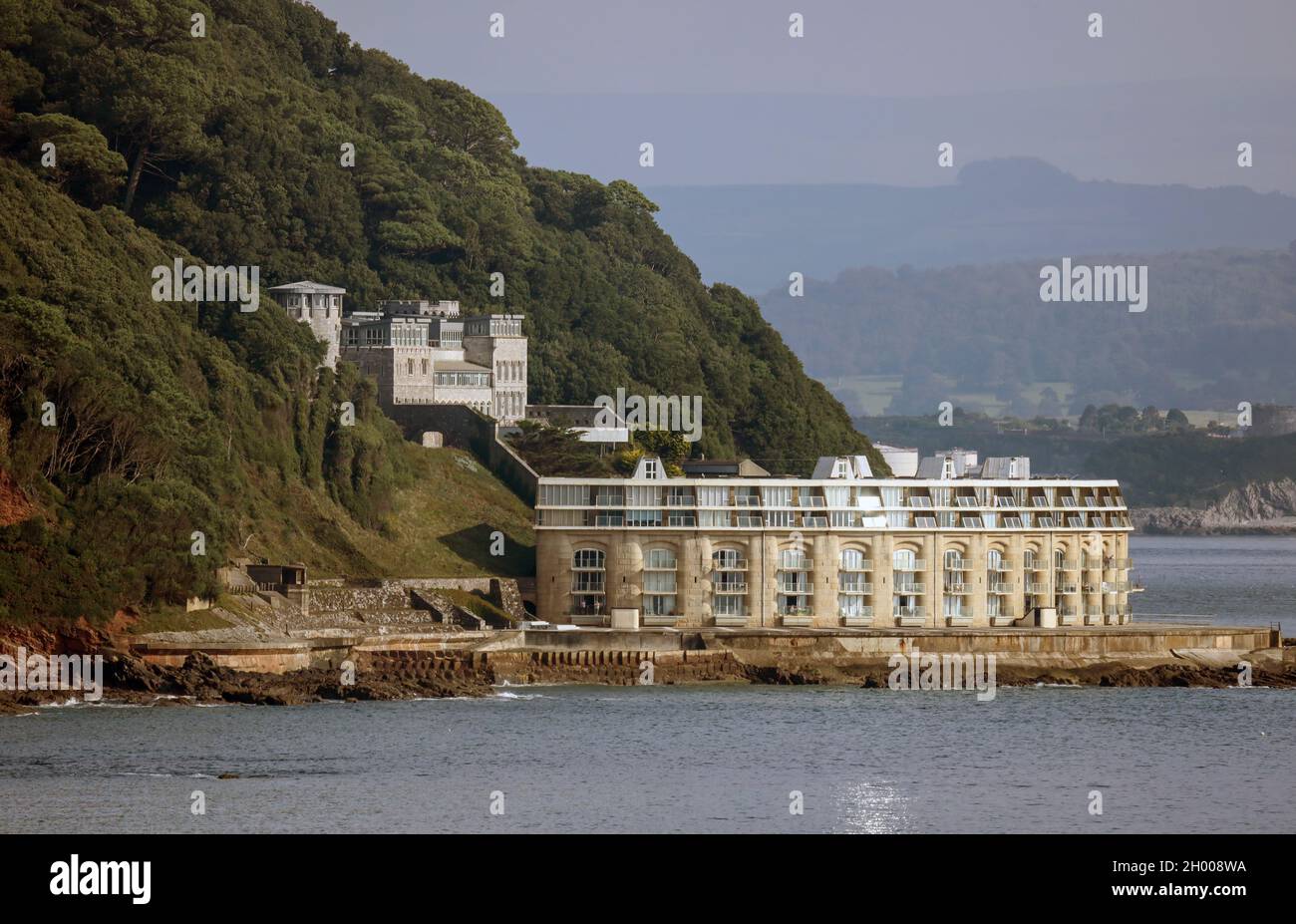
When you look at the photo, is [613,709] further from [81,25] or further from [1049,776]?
[81,25]

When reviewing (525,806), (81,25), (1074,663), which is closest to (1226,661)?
(1074,663)

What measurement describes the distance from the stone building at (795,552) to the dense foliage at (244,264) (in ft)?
40.4

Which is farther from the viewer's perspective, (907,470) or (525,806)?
(907,470)

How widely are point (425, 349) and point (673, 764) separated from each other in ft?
186

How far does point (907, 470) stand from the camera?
120 meters

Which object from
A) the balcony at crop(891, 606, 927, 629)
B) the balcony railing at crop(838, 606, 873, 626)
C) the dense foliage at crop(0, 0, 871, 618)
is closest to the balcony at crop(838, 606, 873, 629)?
the balcony railing at crop(838, 606, 873, 626)

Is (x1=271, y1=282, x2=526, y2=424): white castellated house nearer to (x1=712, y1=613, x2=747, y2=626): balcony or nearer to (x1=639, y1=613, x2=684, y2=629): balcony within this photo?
(x1=639, y1=613, x2=684, y2=629): balcony

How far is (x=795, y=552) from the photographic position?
339 ft

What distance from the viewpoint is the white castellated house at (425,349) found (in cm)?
12494

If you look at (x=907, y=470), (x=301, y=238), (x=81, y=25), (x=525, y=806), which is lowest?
(x=525, y=806)

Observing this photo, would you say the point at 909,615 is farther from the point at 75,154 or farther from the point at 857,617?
the point at 75,154

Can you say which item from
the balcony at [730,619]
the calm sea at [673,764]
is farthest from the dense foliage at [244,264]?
the balcony at [730,619]

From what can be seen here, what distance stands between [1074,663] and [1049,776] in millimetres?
26971

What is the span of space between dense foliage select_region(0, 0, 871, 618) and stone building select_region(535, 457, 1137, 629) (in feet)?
40.4
